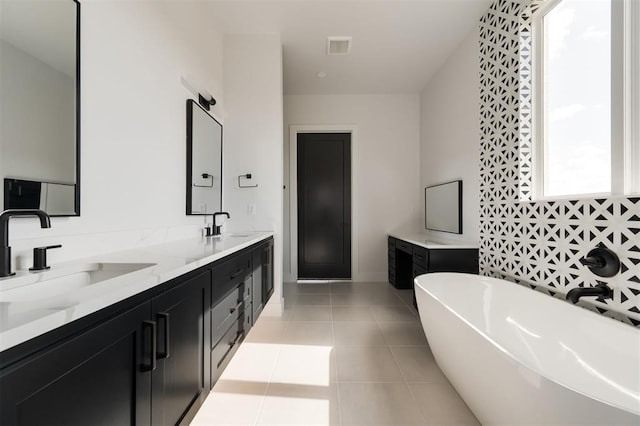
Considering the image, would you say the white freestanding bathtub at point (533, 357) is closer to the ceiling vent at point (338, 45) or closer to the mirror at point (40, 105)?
the mirror at point (40, 105)

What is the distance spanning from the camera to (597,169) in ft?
5.28

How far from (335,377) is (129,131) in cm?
197

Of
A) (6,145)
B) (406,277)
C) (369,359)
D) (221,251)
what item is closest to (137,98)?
(6,145)

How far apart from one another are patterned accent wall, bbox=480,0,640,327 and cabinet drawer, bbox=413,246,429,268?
0.51 m

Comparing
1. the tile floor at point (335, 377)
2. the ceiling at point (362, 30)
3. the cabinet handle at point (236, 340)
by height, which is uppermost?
the ceiling at point (362, 30)

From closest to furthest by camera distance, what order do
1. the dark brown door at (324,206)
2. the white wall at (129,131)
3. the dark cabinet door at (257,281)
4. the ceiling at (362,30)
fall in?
the white wall at (129,131) < the dark cabinet door at (257,281) < the ceiling at (362,30) < the dark brown door at (324,206)

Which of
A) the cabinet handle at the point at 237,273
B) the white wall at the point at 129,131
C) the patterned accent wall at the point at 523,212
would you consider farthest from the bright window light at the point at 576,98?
the white wall at the point at 129,131

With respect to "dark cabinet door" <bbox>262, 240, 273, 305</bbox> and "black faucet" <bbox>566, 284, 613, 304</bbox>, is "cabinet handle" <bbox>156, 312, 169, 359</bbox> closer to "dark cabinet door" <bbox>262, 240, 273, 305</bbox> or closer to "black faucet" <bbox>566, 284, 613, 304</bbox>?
"dark cabinet door" <bbox>262, 240, 273, 305</bbox>

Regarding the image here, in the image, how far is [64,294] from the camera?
2.24ft

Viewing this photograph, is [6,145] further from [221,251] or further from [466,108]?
[466,108]

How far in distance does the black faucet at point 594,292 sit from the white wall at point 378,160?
114 inches

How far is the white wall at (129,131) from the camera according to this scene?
4.08 feet

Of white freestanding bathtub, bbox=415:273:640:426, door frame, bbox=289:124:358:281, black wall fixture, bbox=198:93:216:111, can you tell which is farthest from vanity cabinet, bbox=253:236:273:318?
door frame, bbox=289:124:358:281

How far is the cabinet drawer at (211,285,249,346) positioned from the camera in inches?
54.5
